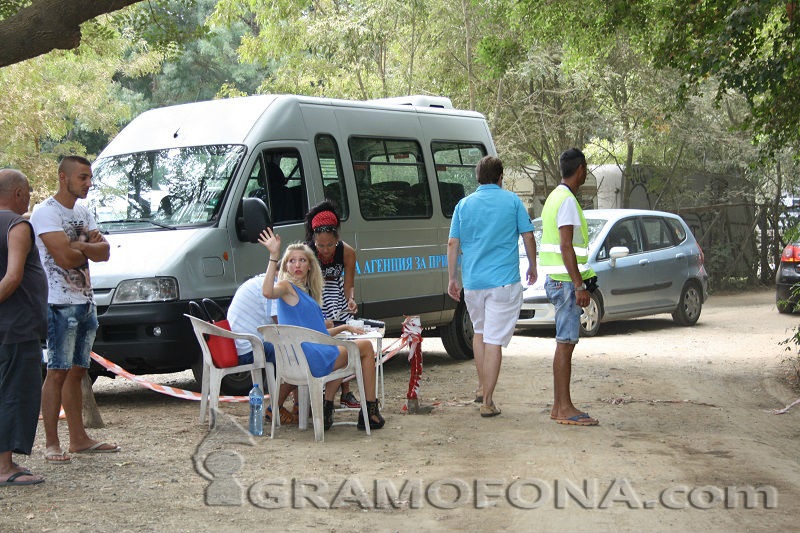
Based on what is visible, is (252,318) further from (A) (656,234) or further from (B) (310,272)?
(A) (656,234)

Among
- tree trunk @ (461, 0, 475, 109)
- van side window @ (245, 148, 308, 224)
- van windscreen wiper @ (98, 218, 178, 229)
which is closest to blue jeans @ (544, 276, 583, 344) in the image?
van side window @ (245, 148, 308, 224)

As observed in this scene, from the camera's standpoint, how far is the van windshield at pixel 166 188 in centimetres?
942

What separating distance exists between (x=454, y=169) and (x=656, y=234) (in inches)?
193

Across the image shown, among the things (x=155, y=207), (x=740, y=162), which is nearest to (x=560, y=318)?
(x=155, y=207)

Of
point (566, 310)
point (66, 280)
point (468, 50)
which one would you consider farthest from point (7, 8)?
point (468, 50)

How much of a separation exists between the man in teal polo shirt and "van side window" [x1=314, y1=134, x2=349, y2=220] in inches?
84.1

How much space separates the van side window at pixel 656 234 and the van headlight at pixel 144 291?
29.4 ft

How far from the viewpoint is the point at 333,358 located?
757cm

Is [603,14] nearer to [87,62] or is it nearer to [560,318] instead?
[560,318]

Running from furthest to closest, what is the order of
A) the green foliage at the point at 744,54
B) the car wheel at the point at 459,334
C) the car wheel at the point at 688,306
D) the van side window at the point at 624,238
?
the car wheel at the point at 688,306 → the van side window at the point at 624,238 → the car wheel at the point at 459,334 → the green foliage at the point at 744,54

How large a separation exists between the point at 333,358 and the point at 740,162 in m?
19.5

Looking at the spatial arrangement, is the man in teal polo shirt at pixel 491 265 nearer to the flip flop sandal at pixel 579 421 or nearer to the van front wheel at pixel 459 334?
the flip flop sandal at pixel 579 421

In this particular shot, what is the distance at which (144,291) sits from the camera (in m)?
8.80

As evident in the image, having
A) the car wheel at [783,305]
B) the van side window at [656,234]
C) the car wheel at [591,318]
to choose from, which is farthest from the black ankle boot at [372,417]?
the van side window at [656,234]
